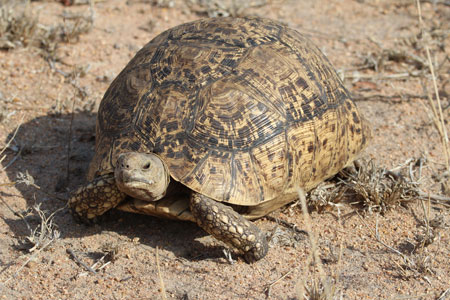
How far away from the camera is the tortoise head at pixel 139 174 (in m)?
3.56

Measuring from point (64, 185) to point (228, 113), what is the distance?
1695 millimetres

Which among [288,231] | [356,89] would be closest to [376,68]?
[356,89]

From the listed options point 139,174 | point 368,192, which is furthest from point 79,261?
point 368,192

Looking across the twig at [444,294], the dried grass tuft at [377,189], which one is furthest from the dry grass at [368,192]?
the twig at [444,294]

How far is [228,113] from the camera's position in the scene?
391cm

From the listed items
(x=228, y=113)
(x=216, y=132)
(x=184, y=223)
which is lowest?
(x=184, y=223)

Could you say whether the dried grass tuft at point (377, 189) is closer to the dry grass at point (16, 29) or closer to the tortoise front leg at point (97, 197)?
the tortoise front leg at point (97, 197)

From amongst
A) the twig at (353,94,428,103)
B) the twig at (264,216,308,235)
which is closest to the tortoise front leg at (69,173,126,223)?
the twig at (264,216,308,235)

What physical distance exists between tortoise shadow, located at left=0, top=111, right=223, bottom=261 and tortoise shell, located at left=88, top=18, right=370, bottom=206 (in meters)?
0.49

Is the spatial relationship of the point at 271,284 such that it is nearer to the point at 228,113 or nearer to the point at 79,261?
the point at 228,113

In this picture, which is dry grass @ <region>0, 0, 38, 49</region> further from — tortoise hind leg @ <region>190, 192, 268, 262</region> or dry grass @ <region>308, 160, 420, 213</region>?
dry grass @ <region>308, 160, 420, 213</region>

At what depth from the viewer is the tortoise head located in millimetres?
3564

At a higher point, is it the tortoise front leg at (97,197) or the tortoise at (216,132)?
the tortoise at (216,132)

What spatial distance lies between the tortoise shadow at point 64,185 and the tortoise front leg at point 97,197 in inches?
8.1
